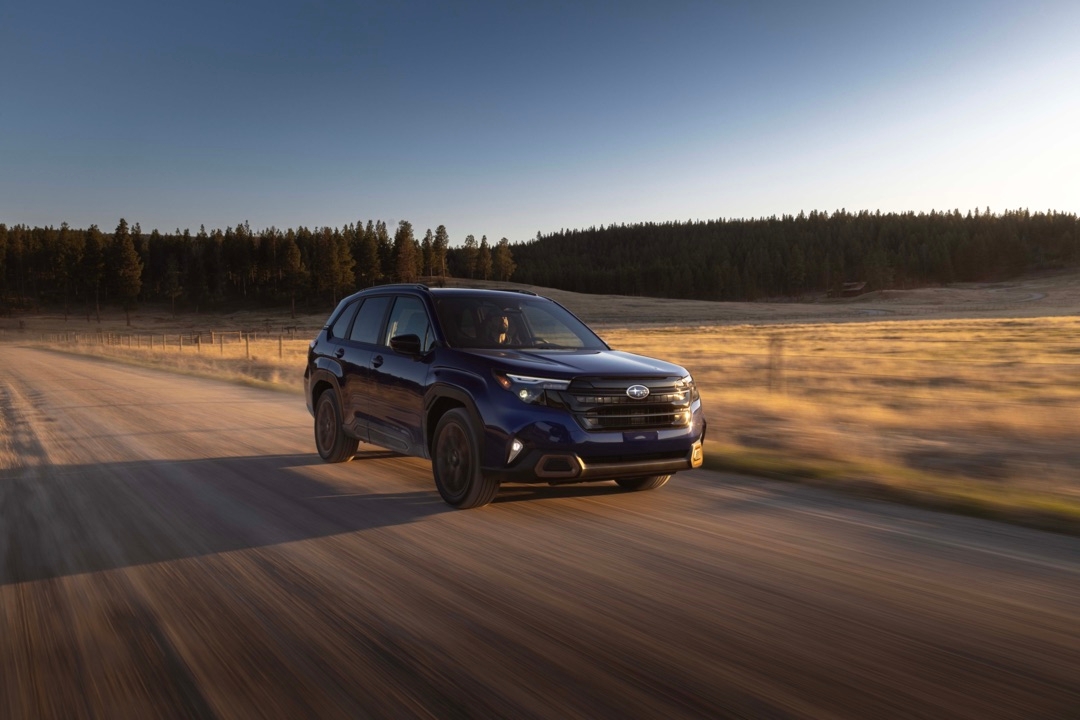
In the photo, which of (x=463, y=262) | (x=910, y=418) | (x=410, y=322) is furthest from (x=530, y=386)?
(x=463, y=262)

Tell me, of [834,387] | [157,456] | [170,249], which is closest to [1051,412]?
[834,387]

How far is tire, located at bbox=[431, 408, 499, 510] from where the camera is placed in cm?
614

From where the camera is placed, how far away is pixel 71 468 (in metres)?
8.33

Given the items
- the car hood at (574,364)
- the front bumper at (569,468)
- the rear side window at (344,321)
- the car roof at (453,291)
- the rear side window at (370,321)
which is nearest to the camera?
the front bumper at (569,468)

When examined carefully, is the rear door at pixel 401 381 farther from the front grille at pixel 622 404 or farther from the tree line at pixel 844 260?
the tree line at pixel 844 260

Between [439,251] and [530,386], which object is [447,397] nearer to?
[530,386]

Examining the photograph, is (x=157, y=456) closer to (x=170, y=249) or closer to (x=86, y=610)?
(x=86, y=610)

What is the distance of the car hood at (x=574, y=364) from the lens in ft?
19.8

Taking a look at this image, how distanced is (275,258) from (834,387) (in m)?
125

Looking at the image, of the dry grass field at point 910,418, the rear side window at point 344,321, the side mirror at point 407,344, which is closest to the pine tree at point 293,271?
the dry grass field at point 910,418

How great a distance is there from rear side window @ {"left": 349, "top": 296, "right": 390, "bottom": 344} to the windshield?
98cm

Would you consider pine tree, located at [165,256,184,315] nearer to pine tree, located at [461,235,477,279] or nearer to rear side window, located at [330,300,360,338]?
pine tree, located at [461,235,477,279]

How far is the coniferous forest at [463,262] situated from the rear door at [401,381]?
10972 centimetres

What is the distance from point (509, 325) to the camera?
7363 millimetres
